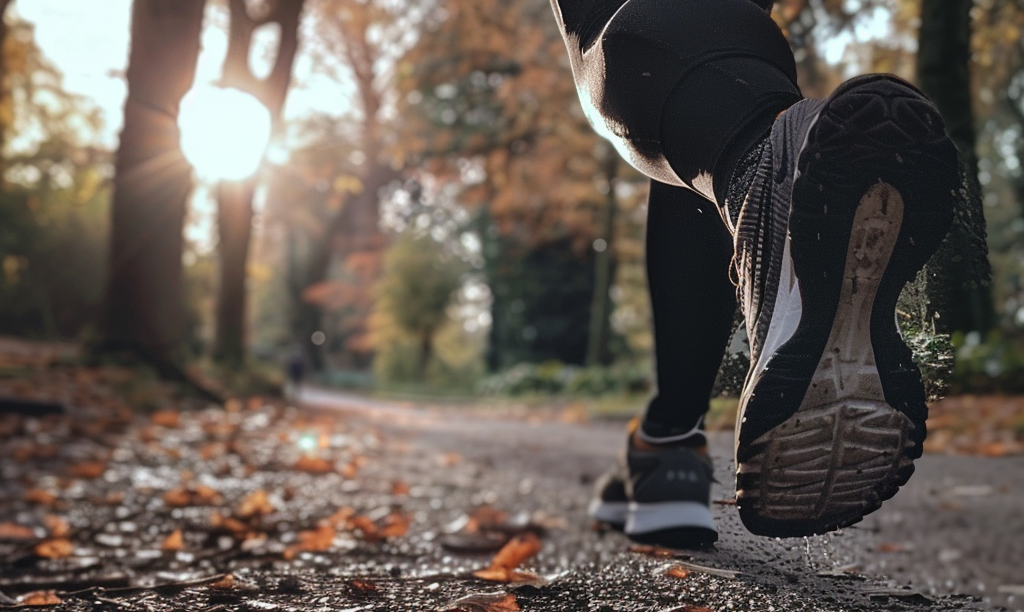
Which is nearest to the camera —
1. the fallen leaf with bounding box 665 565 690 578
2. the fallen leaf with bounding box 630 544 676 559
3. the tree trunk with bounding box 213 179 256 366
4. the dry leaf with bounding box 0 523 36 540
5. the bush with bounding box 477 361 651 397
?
the fallen leaf with bounding box 665 565 690 578

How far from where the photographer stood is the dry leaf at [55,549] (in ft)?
5.63

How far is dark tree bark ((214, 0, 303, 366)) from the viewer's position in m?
9.27

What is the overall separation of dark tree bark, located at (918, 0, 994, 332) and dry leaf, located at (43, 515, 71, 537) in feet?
6.46

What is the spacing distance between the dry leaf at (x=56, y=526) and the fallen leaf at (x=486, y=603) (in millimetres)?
1407

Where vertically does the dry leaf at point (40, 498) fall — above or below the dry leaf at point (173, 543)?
below

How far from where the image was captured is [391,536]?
201 cm

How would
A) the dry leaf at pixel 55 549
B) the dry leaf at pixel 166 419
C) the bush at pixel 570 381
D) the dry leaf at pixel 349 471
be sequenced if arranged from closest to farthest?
the dry leaf at pixel 55 549 < the dry leaf at pixel 349 471 < the dry leaf at pixel 166 419 < the bush at pixel 570 381

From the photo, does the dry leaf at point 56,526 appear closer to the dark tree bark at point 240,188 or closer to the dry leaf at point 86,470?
the dry leaf at point 86,470

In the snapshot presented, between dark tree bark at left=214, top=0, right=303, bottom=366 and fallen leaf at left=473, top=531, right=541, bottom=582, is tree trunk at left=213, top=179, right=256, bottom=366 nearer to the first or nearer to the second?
dark tree bark at left=214, top=0, right=303, bottom=366

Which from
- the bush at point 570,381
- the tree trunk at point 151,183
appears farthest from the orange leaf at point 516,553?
the bush at point 570,381

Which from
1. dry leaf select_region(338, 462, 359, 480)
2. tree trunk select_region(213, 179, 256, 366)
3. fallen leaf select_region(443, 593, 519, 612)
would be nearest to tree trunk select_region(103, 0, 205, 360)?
dry leaf select_region(338, 462, 359, 480)

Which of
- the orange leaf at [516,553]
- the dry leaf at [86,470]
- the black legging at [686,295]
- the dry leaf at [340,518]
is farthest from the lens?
the dry leaf at [86,470]

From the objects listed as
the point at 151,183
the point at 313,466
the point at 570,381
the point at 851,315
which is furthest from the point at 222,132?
the point at 570,381

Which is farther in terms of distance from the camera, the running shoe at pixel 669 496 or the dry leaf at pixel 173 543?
the dry leaf at pixel 173 543
